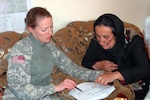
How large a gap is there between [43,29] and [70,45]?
541mm

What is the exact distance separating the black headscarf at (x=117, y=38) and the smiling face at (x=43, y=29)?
1.33 ft

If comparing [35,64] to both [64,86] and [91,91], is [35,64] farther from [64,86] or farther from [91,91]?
[91,91]

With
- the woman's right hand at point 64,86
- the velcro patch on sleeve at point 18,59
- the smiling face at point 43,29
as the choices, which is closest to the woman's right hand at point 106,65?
the woman's right hand at point 64,86

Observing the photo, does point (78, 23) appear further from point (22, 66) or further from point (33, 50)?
point (22, 66)

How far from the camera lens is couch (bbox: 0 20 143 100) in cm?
179

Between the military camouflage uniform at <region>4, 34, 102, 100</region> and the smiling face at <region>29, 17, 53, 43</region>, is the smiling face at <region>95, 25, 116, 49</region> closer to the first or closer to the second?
the military camouflage uniform at <region>4, 34, 102, 100</region>

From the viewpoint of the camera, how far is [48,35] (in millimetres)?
1741

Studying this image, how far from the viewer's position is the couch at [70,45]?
1.79 metres

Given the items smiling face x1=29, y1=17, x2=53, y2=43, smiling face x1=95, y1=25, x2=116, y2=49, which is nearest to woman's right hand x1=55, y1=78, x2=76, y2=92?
smiling face x1=29, y1=17, x2=53, y2=43

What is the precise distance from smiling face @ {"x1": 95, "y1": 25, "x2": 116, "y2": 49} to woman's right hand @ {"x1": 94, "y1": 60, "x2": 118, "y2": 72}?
145 millimetres

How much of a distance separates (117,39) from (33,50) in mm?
644

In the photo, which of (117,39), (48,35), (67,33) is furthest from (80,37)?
(48,35)

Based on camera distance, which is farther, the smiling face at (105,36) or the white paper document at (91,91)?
the smiling face at (105,36)

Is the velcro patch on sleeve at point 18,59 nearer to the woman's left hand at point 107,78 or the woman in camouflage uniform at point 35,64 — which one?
the woman in camouflage uniform at point 35,64
